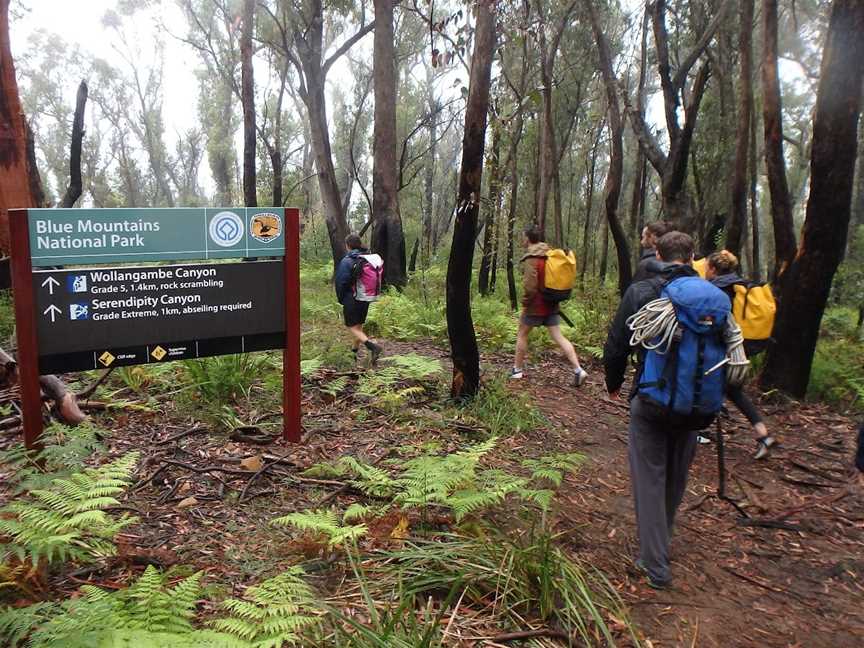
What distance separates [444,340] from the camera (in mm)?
9375

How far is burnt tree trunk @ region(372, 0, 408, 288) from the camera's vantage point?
1389 centimetres

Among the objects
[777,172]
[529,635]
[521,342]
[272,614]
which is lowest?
[529,635]

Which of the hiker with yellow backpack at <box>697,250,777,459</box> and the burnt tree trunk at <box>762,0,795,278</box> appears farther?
the burnt tree trunk at <box>762,0,795,278</box>

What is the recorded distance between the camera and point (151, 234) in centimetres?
427

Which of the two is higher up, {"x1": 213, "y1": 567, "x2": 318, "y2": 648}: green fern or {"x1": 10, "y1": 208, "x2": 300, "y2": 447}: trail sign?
{"x1": 10, "y1": 208, "x2": 300, "y2": 447}: trail sign

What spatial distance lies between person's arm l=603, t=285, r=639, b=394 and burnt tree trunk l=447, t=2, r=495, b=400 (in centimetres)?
241

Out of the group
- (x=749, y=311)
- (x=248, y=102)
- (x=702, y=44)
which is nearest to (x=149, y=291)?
(x=749, y=311)

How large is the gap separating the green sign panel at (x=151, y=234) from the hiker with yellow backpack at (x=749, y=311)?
3.93m

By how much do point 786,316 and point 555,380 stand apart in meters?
2.76

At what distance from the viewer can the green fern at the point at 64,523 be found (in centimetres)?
275

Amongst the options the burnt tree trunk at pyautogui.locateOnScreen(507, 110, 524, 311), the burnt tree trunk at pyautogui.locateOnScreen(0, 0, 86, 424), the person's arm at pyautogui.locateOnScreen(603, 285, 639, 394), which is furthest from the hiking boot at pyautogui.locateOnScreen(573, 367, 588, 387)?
the burnt tree trunk at pyautogui.locateOnScreen(507, 110, 524, 311)

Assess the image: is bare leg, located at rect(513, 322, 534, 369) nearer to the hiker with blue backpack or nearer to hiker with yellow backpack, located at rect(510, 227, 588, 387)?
hiker with yellow backpack, located at rect(510, 227, 588, 387)

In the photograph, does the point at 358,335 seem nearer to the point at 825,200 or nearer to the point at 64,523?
the point at 64,523

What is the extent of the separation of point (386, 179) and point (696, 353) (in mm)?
11584
